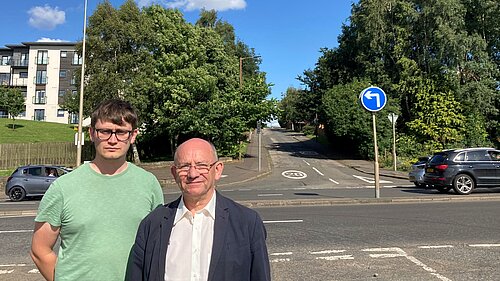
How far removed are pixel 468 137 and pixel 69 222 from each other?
35427mm

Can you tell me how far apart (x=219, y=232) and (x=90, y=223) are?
2.66 ft

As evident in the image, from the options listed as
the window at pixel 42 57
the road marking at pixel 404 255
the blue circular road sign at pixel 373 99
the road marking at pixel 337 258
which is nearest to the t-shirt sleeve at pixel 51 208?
the road marking at pixel 337 258

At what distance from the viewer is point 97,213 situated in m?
2.14

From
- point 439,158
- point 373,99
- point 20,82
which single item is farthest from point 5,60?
A: point 439,158

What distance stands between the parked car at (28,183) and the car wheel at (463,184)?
627 inches

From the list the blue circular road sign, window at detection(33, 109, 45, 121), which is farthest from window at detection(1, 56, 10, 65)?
the blue circular road sign

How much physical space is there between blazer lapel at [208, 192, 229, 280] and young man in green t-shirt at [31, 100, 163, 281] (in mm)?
575

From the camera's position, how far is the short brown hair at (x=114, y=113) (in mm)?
2213

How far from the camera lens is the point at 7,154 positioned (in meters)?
26.4

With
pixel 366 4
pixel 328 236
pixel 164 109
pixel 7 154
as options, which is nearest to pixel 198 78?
pixel 164 109

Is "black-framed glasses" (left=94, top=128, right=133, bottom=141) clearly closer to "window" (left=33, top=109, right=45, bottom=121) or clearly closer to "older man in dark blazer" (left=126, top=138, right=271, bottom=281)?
"older man in dark blazer" (left=126, top=138, right=271, bottom=281)

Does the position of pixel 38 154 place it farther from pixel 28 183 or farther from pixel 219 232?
pixel 219 232

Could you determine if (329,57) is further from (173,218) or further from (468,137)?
(173,218)

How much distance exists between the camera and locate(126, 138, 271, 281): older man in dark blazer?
1.80 m
